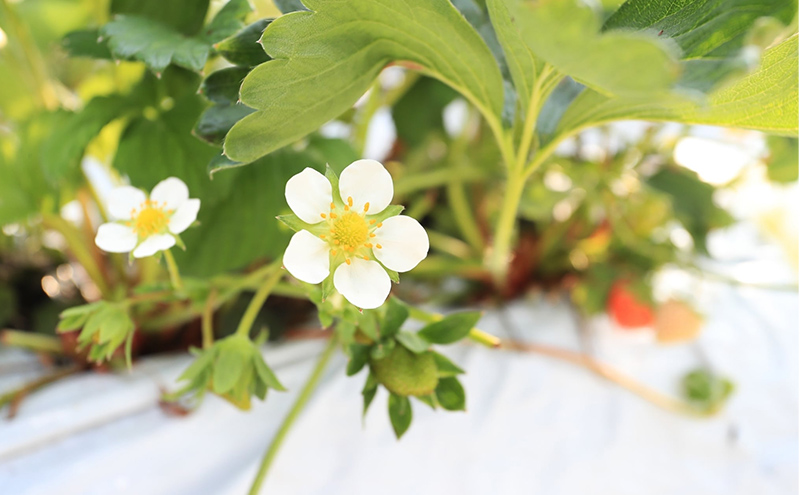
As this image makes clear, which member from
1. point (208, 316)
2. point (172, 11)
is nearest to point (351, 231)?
point (208, 316)

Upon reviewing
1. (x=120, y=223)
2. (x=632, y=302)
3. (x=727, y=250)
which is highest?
(x=727, y=250)

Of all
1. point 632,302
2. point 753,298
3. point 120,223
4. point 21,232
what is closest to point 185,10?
point 120,223

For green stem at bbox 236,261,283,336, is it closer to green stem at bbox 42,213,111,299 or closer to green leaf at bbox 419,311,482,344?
green leaf at bbox 419,311,482,344

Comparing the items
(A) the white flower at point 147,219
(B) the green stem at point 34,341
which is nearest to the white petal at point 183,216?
(A) the white flower at point 147,219

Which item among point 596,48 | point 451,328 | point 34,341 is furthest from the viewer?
point 34,341

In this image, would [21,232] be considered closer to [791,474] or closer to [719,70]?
[719,70]

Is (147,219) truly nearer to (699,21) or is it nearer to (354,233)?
(354,233)

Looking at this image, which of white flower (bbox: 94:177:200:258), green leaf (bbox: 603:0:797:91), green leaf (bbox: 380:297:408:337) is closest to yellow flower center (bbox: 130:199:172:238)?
white flower (bbox: 94:177:200:258)
